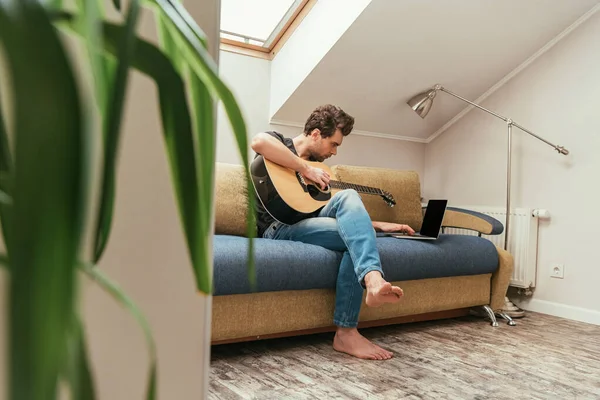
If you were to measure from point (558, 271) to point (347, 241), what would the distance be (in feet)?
5.17

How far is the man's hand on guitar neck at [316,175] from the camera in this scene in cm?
214

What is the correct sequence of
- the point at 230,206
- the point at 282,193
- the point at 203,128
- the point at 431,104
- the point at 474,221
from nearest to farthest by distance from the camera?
the point at 203,128 → the point at 282,193 → the point at 230,206 → the point at 474,221 → the point at 431,104

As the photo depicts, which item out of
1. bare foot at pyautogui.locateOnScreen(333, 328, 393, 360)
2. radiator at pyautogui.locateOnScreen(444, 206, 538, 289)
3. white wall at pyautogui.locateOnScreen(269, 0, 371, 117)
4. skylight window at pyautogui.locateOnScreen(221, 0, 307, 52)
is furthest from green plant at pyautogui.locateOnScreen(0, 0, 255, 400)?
radiator at pyautogui.locateOnScreen(444, 206, 538, 289)

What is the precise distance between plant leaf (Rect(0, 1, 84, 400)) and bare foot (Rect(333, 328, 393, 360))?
1.75m

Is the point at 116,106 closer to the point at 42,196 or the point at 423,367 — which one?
the point at 42,196

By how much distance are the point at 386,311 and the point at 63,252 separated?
2135 millimetres

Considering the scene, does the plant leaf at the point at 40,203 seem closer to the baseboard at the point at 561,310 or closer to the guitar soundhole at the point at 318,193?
the guitar soundhole at the point at 318,193

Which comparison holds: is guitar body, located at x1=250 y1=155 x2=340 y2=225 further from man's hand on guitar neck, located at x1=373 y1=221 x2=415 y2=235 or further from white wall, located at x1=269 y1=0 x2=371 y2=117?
white wall, located at x1=269 y1=0 x2=371 y2=117

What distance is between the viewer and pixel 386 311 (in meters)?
2.20

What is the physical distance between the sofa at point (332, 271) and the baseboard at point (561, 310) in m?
0.42

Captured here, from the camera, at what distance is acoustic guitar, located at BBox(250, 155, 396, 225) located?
2.05 m

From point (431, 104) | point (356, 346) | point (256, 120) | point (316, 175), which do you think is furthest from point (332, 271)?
point (431, 104)

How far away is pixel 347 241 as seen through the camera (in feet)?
6.28

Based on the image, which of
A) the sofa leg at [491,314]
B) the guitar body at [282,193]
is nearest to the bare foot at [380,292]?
the guitar body at [282,193]
